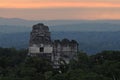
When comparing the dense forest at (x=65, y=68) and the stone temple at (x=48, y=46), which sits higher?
the stone temple at (x=48, y=46)

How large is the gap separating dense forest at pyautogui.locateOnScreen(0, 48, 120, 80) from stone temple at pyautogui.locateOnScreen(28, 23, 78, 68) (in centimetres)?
100

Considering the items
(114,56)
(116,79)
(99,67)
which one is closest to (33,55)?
(114,56)

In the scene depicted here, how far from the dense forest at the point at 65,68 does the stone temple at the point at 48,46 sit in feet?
3.30

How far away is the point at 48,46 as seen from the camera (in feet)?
174

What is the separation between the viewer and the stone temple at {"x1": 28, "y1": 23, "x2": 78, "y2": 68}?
2087 inches

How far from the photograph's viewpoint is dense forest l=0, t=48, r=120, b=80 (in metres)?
39.1

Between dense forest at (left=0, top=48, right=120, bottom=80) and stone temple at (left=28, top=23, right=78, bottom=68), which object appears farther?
stone temple at (left=28, top=23, right=78, bottom=68)

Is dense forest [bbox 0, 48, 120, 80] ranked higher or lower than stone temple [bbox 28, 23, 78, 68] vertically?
lower

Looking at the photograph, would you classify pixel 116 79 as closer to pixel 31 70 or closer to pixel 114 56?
pixel 31 70

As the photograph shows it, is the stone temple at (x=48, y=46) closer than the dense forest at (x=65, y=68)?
No

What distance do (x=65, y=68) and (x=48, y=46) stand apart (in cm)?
527

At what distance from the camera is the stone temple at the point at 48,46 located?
5300cm

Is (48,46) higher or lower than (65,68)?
higher

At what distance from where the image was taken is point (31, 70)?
147ft
